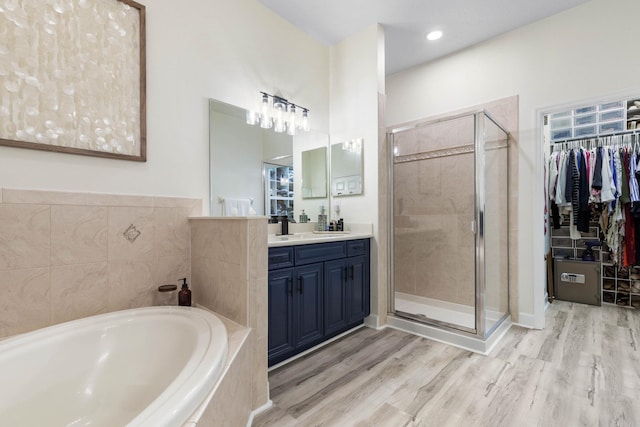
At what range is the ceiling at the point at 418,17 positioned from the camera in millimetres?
2432

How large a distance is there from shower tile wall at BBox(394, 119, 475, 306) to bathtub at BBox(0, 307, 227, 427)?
2070mm

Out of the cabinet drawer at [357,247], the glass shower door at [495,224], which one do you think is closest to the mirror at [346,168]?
the cabinet drawer at [357,247]

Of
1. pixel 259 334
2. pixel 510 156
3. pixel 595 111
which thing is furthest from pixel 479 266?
pixel 595 111

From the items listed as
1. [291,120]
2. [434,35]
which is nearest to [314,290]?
[291,120]

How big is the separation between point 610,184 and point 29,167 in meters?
4.80

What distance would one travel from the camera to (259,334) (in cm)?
156

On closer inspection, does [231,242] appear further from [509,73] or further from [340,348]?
[509,73]

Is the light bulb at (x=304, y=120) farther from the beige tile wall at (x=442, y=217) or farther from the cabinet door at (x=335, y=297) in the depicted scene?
the cabinet door at (x=335, y=297)

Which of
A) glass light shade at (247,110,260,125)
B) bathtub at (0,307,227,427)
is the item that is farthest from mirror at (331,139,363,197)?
bathtub at (0,307,227,427)

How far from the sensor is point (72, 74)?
5.04ft

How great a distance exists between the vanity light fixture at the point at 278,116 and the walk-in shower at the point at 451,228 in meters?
0.92

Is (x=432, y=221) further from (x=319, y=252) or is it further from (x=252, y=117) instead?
(x=252, y=117)

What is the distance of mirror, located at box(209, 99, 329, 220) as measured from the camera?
2178 mm

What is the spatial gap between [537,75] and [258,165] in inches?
105
